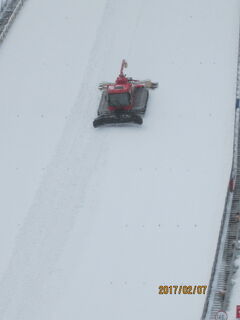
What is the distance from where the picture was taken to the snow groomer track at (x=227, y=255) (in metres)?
13.6

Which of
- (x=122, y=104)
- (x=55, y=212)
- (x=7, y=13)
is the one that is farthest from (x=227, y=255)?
(x=7, y=13)

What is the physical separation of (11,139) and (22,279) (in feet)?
20.3

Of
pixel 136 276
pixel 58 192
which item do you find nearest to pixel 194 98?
pixel 58 192

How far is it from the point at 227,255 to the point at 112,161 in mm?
5431

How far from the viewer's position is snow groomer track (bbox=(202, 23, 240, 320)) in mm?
13624

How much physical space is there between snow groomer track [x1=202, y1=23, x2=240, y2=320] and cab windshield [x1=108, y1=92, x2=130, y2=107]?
427cm

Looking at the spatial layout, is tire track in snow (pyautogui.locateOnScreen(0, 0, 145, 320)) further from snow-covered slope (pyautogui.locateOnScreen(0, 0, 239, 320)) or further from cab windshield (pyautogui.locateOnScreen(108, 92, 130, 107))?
cab windshield (pyautogui.locateOnScreen(108, 92, 130, 107))

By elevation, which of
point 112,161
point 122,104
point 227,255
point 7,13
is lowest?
point 227,255

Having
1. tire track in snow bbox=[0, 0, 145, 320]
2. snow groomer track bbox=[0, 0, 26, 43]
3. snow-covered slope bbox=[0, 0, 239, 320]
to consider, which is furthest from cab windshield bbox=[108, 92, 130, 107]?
snow groomer track bbox=[0, 0, 26, 43]

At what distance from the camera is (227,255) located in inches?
585

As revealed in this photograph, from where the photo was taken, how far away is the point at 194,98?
20578 millimetres

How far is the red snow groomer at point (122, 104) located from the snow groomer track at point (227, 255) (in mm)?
4039

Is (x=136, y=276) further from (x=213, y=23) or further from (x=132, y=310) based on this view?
(x=213, y=23)

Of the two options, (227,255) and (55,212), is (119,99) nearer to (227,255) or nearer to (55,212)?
(55,212)
